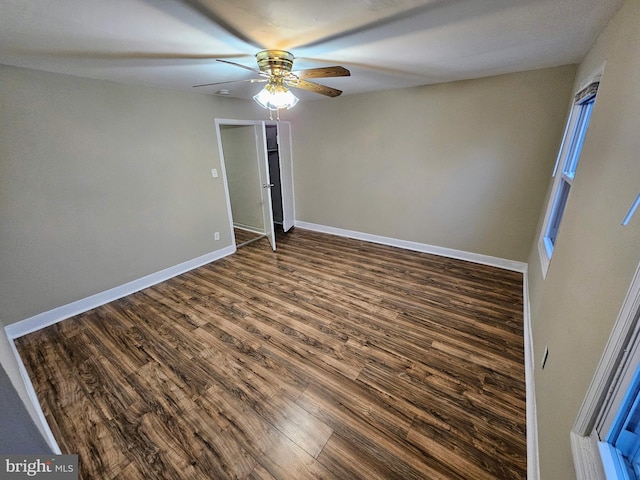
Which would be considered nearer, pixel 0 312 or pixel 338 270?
pixel 0 312

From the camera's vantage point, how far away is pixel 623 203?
0.90 m

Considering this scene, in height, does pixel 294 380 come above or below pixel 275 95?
below

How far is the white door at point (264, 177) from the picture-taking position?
379 centimetres

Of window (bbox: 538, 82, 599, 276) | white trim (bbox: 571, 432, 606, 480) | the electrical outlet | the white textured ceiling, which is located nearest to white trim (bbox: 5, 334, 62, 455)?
the white textured ceiling

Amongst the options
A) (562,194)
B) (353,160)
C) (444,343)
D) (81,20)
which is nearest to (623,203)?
(444,343)

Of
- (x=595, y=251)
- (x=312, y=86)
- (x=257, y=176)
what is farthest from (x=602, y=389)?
(x=257, y=176)

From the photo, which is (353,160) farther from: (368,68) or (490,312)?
(490,312)

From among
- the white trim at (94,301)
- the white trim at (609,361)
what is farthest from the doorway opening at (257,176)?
the white trim at (609,361)

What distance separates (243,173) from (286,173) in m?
0.78

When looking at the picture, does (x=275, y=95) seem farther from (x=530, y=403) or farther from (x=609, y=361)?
(x=530, y=403)

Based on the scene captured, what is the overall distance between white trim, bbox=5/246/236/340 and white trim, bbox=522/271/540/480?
12.0 ft

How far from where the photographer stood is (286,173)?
482cm

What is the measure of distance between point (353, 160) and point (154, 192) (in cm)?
278

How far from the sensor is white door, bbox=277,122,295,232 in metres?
4.61
